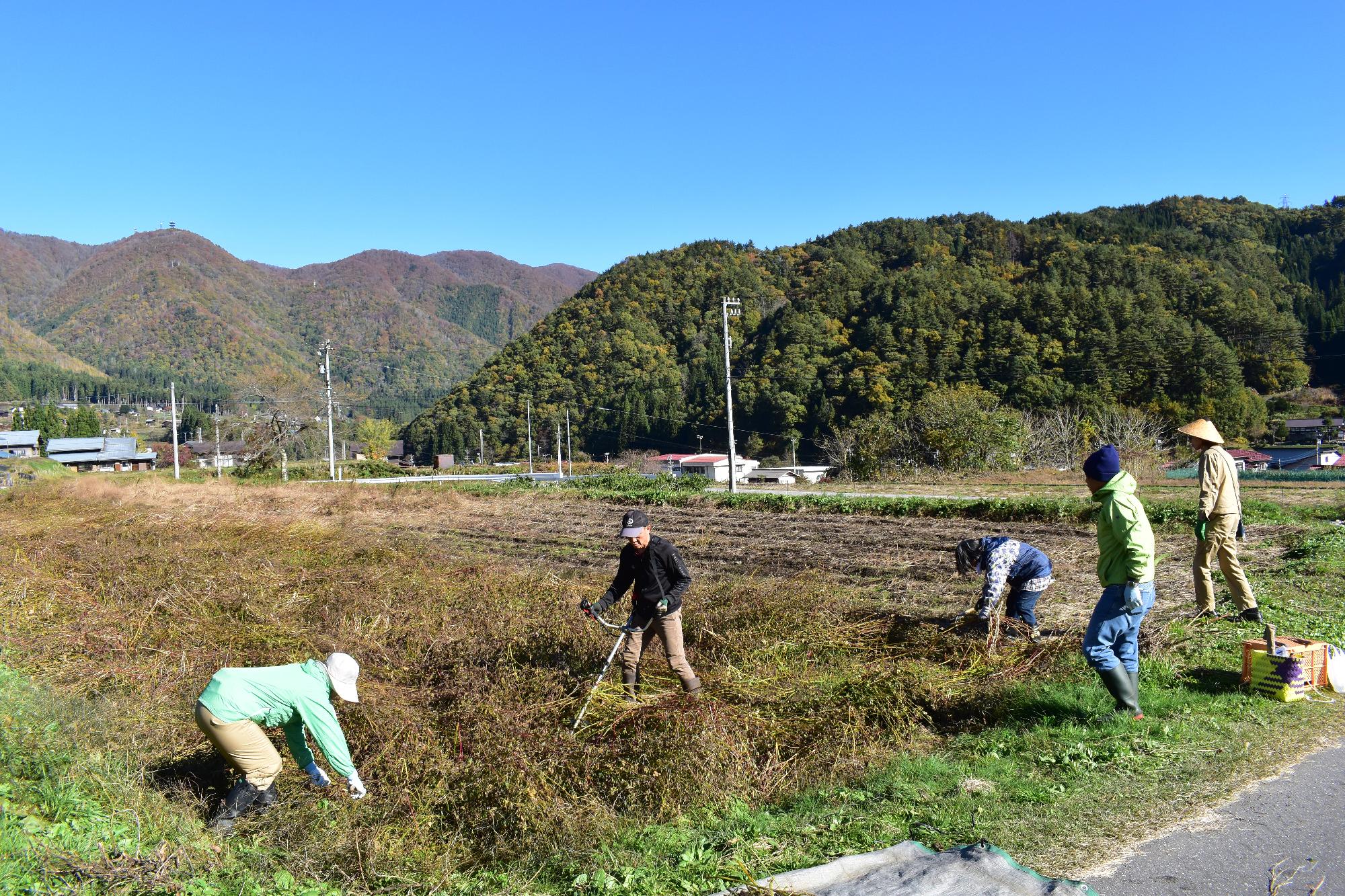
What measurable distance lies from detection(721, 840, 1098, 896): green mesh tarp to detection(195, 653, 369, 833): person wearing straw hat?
230cm

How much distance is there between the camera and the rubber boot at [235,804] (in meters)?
4.09

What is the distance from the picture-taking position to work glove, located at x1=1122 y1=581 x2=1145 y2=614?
4441 millimetres

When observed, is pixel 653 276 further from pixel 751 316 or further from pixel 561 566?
pixel 561 566

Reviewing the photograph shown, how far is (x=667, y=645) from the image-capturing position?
561cm

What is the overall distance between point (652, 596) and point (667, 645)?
0.35 m

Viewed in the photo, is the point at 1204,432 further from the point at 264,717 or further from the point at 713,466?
the point at 713,466

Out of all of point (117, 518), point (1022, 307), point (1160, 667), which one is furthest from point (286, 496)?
point (1022, 307)

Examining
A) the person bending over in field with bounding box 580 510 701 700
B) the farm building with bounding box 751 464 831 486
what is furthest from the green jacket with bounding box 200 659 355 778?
the farm building with bounding box 751 464 831 486

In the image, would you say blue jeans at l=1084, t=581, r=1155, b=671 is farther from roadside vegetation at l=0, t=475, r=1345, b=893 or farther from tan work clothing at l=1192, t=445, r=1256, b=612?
tan work clothing at l=1192, t=445, r=1256, b=612

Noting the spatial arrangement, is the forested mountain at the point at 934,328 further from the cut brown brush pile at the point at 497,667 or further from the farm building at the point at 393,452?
the cut brown brush pile at the point at 497,667

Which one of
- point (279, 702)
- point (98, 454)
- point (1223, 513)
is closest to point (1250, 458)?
point (1223, 513)

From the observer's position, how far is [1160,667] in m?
5.41

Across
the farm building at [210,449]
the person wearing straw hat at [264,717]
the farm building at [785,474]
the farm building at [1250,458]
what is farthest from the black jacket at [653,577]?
the farm building at [210,449]

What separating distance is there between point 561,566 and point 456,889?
9232 mm
